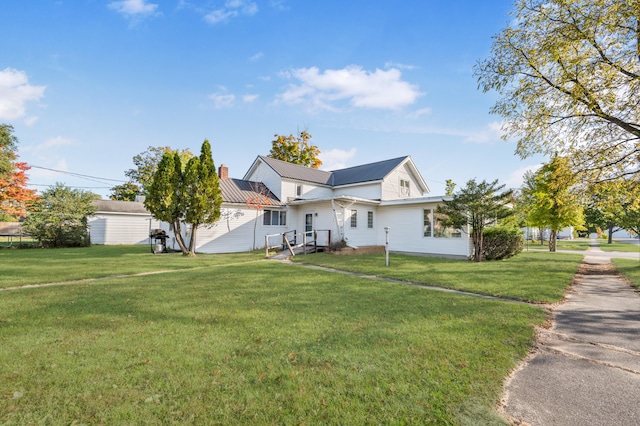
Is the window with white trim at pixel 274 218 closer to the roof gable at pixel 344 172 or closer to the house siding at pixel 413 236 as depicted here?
the roof gable at pixel 344 172

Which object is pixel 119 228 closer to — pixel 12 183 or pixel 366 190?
pixel 12 183

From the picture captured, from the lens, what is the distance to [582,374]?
3375 mm

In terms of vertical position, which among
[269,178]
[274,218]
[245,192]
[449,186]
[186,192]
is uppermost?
[449,186]

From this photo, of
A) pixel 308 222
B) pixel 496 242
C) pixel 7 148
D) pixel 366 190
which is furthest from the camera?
pixel 7 148

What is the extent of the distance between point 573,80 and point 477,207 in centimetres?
626

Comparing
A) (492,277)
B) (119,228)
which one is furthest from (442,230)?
(119,228)

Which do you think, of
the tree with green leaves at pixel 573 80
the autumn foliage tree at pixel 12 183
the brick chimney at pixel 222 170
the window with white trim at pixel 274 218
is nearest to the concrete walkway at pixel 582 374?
the tree with green leaves at pixel 573 80

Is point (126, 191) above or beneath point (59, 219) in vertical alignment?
above

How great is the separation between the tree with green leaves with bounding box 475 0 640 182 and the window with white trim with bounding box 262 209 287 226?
1466cm

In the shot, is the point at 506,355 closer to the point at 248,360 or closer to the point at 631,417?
the point at 631,417

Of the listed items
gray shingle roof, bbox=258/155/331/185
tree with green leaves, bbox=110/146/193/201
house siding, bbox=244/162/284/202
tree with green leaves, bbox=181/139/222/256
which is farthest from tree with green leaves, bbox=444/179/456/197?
tree with green leaves, bbox=110/146/193/201

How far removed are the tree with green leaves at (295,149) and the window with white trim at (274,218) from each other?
1641 cm

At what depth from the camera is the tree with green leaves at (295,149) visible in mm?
36781

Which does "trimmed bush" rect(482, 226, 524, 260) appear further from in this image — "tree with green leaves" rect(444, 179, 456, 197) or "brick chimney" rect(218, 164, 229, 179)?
"tree with green leaves" rect(444, 179, 456, 197)
